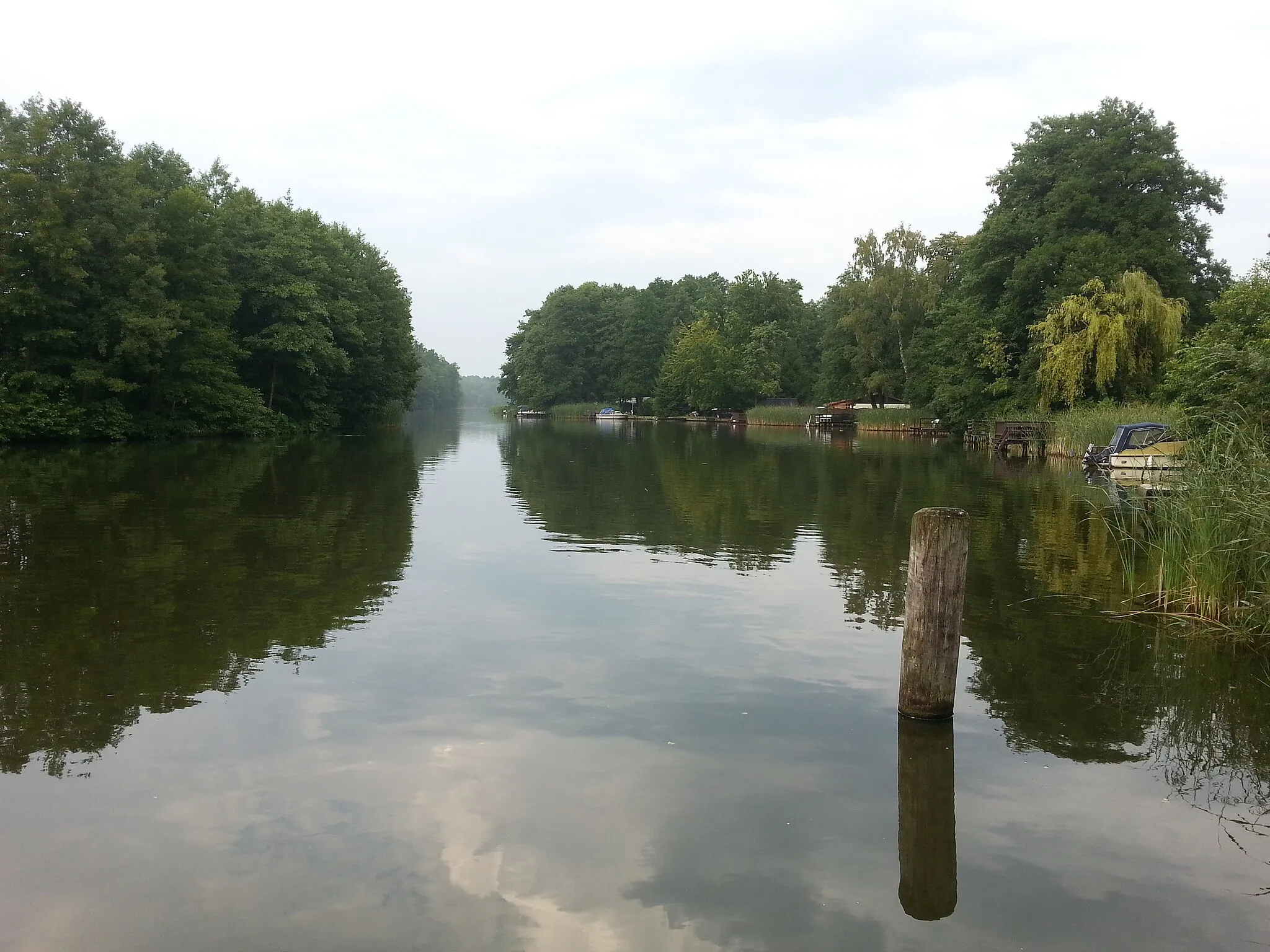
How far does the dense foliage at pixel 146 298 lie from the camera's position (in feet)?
124

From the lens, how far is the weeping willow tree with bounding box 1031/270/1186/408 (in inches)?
1667

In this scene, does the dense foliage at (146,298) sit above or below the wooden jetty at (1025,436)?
above

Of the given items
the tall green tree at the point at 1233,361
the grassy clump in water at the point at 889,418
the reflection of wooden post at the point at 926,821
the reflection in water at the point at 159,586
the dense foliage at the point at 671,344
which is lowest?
the reflection of wooden post at the point at 926,821

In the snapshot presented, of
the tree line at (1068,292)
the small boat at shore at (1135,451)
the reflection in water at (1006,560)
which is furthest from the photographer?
the tree line at (1068,292)

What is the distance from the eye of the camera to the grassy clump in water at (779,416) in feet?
269

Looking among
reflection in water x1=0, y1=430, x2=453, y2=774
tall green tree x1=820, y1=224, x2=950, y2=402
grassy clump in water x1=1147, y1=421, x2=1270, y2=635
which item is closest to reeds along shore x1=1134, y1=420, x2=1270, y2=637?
grassy clump in water x1=1147, y1=421, x2=1270, y2=635

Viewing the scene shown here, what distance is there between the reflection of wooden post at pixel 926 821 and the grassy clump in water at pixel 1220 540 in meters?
3.94

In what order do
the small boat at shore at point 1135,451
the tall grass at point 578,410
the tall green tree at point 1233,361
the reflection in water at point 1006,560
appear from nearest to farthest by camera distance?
the reflection in water at point 1006,560 → the tall green tree at point 1233,361 → the small boat at shore at point 1135,451 → the tall grass at point 578,410

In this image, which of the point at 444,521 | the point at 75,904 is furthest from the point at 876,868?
the point at 444,521

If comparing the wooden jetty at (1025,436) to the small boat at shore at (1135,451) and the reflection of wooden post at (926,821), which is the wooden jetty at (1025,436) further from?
the reflection of wooden post at (926,821)

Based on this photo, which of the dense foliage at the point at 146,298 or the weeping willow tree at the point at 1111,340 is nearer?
the dense foliage at the point at 146,298

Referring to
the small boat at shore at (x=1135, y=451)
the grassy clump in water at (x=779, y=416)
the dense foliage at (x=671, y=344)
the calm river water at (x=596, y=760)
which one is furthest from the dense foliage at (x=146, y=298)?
the dense foliage at (x=671, y=344)

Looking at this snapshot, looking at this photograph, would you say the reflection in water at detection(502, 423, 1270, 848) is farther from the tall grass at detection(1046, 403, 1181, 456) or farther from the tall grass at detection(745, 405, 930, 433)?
the tall grass at detection(745, 405, 930, 433)

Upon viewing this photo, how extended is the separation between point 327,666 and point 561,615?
292 centimetres
